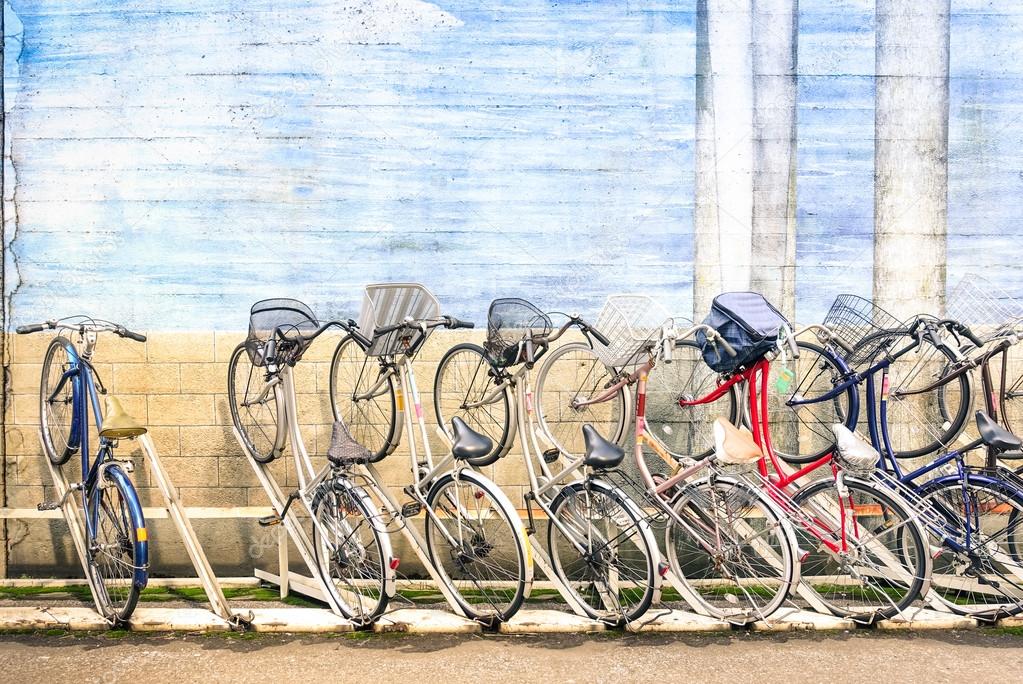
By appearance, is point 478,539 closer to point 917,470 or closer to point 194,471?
point 194,471

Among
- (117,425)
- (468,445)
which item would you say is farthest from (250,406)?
(468,445)

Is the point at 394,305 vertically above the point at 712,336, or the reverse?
the point at 394,305

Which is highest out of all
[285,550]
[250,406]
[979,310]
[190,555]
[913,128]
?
[913,128]

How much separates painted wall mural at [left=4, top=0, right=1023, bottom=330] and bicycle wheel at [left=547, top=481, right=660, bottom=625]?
69.1 inches

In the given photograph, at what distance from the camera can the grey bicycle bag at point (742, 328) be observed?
236 inches

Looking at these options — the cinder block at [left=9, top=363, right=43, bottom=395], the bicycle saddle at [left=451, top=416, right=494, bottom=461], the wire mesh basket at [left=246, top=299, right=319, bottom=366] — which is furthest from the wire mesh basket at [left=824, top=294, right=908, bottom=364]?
the cinder block at [left=9, top=363, right=43, bottom=395]

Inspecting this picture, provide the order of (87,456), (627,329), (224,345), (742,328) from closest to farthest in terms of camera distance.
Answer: (627,329) < (742,328) < (87,456) < (224,345)

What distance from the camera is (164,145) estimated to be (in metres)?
7.08

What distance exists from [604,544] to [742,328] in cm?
150

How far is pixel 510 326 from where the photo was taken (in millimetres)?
6230

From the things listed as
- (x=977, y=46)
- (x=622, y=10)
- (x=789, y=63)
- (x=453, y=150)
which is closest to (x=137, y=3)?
(x=453, y=150)

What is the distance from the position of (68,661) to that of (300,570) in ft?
6.48

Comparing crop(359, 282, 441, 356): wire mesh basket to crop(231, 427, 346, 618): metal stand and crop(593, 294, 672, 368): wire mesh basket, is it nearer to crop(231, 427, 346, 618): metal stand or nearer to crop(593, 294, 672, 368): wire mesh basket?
crop(593, 294, 672, 368): wire mesh basket

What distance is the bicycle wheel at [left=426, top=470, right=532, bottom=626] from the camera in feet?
18.5
